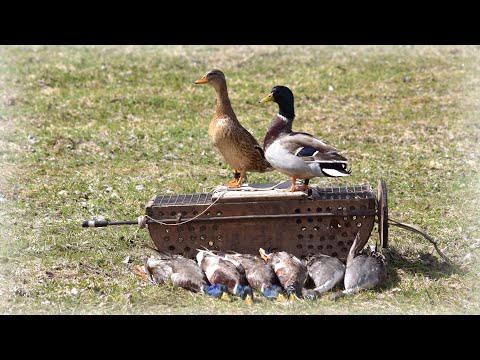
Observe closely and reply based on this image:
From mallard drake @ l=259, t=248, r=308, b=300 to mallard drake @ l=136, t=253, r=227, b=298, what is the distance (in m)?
0.53

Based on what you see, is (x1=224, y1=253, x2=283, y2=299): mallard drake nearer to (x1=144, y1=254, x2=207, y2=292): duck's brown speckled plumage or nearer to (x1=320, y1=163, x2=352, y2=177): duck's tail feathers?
(x1=144, y1=254, x2=207, y2=292): duck's brown speckled plumage

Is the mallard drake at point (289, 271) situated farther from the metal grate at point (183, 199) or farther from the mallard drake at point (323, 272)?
the metal grate at point (183, 199)

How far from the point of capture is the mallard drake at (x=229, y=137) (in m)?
7.83

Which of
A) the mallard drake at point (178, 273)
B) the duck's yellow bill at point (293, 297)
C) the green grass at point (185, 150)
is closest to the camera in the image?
the duck's yellow bill at point (293, 297)

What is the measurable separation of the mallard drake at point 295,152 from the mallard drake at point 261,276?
0.77 meters

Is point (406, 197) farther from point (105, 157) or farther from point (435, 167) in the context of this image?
point (105, 157)

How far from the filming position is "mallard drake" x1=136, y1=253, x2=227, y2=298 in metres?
7.22

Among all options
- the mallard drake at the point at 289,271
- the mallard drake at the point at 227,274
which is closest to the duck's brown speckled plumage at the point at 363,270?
the mallard drake at the point at 289,271

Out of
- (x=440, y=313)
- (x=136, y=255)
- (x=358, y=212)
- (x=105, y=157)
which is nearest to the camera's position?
(x=440, y=313)

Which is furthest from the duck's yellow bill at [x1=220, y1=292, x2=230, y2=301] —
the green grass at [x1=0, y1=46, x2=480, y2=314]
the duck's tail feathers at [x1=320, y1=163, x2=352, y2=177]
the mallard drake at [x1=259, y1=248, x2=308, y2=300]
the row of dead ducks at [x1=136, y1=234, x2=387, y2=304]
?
the duck's tail feathers at [x1=320, y1=163, x2=352, y2=177]

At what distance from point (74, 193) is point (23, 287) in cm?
284

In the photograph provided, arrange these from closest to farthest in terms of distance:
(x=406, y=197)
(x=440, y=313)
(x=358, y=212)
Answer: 1. (x=440, y=313)
2. (x=358, y=212)
3. (x=406, y=197)

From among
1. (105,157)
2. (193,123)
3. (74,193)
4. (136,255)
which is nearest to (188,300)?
(136,255)

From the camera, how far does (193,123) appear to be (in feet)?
43.9
